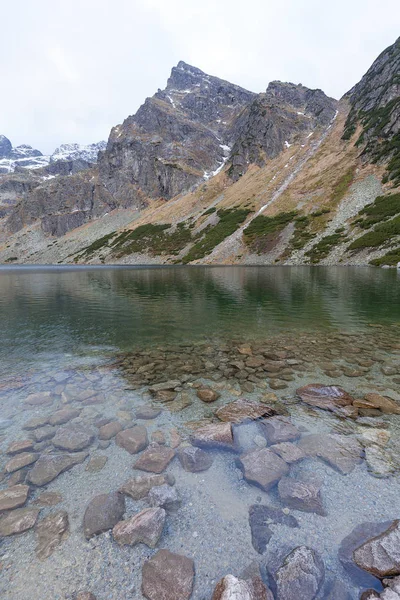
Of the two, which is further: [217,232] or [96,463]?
[217,232]

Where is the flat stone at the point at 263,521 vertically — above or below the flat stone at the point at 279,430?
above

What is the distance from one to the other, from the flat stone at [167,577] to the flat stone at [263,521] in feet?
4.04

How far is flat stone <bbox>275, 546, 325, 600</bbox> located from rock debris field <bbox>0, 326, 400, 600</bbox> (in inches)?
0.7

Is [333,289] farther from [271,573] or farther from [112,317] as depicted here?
[271,573]

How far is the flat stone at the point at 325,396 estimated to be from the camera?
392 inches

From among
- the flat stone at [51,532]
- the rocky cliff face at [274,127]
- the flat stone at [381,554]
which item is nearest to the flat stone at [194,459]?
the flat stone at [51,532]

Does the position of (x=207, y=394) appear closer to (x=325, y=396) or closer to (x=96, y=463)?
(x=325, y=396)

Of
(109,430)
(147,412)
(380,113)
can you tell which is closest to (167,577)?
(109,430)

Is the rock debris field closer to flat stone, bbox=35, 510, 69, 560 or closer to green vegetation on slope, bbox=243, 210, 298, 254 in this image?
flat stone, bbox=35, 510, 69, 560

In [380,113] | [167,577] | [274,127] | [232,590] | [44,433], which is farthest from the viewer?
[274,127]

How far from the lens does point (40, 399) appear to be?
10938mm

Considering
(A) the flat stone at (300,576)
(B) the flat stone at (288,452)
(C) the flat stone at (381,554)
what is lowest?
(B) the flat stone at (288,452)

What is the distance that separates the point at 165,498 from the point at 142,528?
31.6 inches

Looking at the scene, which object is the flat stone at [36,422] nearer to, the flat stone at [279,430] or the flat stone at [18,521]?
the flat stone at [18,521]
